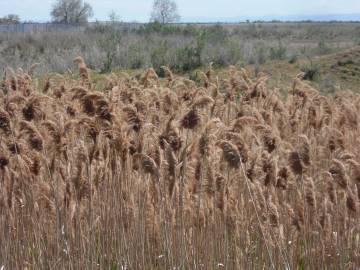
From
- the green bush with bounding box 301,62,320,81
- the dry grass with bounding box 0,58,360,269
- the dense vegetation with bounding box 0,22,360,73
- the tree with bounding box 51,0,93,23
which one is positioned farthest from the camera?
the tree with bounding box 51,0,93,23

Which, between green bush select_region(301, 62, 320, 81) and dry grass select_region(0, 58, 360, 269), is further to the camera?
green bush select_region(301, 62, 320, 81)

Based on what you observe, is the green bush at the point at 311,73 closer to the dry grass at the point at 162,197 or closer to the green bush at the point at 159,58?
the green bush at the point at 159,58

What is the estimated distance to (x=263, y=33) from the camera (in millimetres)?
65188

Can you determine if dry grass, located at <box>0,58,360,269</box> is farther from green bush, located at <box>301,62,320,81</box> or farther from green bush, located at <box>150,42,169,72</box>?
green bush, located at <box>150,42,169,72</box>

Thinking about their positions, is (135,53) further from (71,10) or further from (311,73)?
(71,10)

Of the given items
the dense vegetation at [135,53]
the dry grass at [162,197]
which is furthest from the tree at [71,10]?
the dry grass at [162,197]

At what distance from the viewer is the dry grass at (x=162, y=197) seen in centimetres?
423

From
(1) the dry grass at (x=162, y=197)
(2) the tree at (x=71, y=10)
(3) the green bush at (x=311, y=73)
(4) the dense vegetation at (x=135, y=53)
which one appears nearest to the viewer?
(1) the dry grass at (x=162, y=197)

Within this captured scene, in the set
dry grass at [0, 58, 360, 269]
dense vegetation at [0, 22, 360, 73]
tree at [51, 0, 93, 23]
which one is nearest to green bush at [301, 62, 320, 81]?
dense vegetation at [0, 22, 360, 73]

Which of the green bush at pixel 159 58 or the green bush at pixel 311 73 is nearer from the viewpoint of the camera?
the green bush at pixel 311 73

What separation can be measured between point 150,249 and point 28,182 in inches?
36.7

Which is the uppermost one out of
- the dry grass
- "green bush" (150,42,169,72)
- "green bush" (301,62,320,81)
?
the dry grass

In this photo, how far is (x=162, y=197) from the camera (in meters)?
4.43

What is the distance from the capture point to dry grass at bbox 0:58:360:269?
4234 mm
